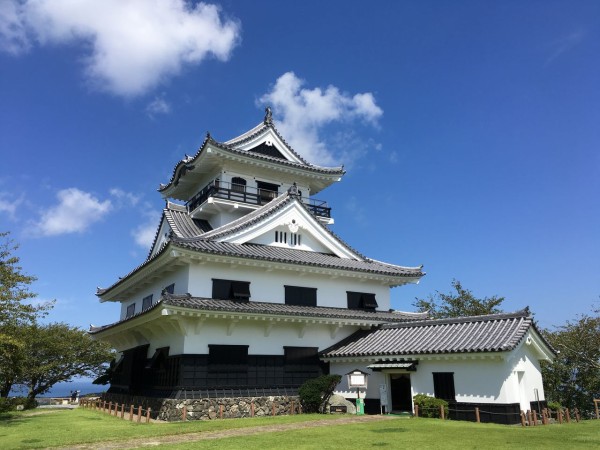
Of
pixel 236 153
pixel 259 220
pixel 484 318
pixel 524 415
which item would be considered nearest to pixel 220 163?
pixel 236 153

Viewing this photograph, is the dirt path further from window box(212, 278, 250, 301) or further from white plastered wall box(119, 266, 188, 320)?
white plastered wall box(119, 266, 188, 320)

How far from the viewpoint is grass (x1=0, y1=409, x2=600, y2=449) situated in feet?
41.5

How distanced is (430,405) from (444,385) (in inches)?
41.3

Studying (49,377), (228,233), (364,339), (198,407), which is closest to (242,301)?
(228,233)

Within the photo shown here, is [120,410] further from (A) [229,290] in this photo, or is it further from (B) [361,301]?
(B) [361,301]

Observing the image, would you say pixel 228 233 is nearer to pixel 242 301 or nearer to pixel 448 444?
pixel 242 301

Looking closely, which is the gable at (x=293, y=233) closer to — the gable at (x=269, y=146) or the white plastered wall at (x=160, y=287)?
the white plastered wall at (x=160, y=287)

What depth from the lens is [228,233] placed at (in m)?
24.2

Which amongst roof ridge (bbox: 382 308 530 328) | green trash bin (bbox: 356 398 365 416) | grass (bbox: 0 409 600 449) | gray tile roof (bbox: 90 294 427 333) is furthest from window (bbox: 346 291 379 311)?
grass (bbox: 0 409 600 449)

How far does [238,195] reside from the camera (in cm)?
2936

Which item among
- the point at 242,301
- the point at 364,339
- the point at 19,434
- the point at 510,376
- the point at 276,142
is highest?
the point at 276,142

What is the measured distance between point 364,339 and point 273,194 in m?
11.8

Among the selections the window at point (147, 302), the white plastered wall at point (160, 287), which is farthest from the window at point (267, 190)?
the window at point (147, 302)

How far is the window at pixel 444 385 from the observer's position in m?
19.3
